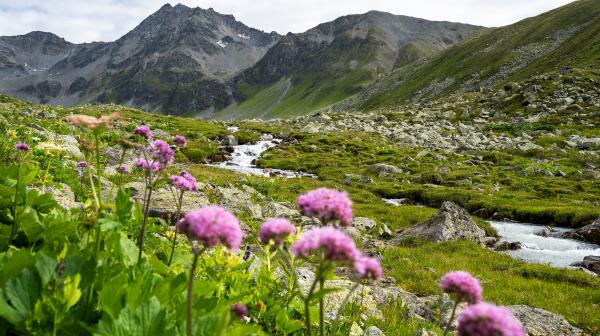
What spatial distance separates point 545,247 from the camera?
20.2 metres

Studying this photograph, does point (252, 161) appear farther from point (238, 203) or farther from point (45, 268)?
point (45, 268)

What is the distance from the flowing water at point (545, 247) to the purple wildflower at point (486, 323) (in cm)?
1766

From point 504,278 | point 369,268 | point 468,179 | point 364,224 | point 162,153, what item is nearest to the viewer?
point 369,268

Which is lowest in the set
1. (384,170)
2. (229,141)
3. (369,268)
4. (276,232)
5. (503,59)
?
(384,170)

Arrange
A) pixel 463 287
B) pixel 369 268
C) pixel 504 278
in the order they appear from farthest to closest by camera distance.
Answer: pixel 504 278, pixel 463 287, pixel 369 268

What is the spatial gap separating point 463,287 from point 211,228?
172 centimetres

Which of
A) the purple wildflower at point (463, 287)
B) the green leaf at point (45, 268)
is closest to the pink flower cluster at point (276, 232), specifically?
the purple wildflower at point (463, 287)

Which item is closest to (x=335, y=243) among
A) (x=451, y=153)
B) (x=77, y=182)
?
(x=77, y=182)

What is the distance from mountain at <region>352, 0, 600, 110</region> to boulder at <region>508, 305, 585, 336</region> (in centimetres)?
8690

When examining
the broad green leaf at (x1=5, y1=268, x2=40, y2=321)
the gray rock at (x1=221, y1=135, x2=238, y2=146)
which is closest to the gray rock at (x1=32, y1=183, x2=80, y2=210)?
the broad green leaf at (x1=5, y1=268, x2=40, y2=321)

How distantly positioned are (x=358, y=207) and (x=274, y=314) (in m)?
22.3

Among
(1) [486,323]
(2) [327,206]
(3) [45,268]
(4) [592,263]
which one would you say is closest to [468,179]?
(4) [592,263]

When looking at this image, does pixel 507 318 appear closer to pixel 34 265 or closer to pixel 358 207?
pixel 34 265

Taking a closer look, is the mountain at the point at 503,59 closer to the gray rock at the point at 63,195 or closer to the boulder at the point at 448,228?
the boulder at the point at 448,228
